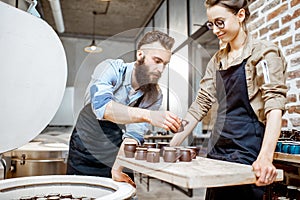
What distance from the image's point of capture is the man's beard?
933 mm

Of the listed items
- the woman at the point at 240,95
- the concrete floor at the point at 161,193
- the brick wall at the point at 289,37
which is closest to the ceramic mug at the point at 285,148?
the woman at the point at 240,95

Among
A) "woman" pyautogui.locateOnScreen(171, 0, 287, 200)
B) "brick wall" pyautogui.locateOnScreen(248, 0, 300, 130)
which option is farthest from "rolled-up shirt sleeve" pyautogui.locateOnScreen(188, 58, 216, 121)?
"brick wall" pyautogui.locateOnScreen(248, 0, 300, 130)

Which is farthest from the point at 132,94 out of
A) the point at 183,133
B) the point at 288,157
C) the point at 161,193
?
the point at 161,193

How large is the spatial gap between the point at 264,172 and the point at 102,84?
565 mm

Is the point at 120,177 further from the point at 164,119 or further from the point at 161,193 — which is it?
the point at 161,193

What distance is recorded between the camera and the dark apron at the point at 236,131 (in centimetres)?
108

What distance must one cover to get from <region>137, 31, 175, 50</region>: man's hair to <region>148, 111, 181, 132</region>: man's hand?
208 mm

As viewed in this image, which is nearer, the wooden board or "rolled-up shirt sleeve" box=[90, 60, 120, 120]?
"rolled-up shirt sleeve" box=[90, 60, 120, 120]

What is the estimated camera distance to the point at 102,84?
1000mm

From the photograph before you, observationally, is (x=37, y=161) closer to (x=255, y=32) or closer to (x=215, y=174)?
(x=215, y=174)

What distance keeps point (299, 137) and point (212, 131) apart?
619 millimetres

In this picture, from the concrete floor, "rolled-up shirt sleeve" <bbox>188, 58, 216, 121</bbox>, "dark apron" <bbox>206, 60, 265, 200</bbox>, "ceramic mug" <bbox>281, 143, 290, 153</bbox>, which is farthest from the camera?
the concrete floor

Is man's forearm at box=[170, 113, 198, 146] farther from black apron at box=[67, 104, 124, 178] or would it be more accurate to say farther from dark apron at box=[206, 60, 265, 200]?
black apron at box=[67, 104, 124, 178]

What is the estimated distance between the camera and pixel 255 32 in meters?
2.16
